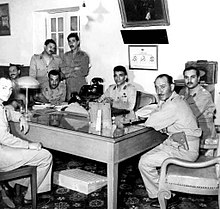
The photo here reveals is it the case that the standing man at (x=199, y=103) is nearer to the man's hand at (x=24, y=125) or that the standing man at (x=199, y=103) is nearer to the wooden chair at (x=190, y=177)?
the wooden chair at (x=190, y=177)

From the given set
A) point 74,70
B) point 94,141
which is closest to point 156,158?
point 94,141

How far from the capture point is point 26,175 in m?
3.52

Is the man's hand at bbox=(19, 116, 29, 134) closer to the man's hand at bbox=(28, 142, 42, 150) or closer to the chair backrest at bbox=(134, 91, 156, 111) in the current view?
the man's hand at bbox=(28, 142, 42, 150)

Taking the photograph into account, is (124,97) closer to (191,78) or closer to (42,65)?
(191,78)

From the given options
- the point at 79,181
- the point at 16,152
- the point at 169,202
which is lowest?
the point at 169,202

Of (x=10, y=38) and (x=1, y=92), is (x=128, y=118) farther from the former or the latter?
(x=10, y=38)

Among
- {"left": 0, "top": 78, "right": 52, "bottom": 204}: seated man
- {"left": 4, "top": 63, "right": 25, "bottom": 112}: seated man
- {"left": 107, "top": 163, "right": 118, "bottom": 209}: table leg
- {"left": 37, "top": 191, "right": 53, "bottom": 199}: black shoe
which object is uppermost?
{"left": 4, "top": 63, "right": 25, "bottom": 112}: seated man

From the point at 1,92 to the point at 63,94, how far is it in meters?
2.22

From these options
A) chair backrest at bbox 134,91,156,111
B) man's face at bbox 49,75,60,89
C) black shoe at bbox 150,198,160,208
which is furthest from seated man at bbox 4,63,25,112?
black shoe at bbox 150,198,160,208

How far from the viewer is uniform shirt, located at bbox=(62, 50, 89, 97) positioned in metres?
6.88

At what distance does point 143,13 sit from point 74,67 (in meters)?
1.58

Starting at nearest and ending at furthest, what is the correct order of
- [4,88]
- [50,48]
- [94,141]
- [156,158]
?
[94,141] < [4,88] < [156,158] < [50,48]

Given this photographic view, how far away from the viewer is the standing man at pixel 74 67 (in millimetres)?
6848

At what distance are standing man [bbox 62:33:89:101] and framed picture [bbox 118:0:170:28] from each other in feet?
3.24
